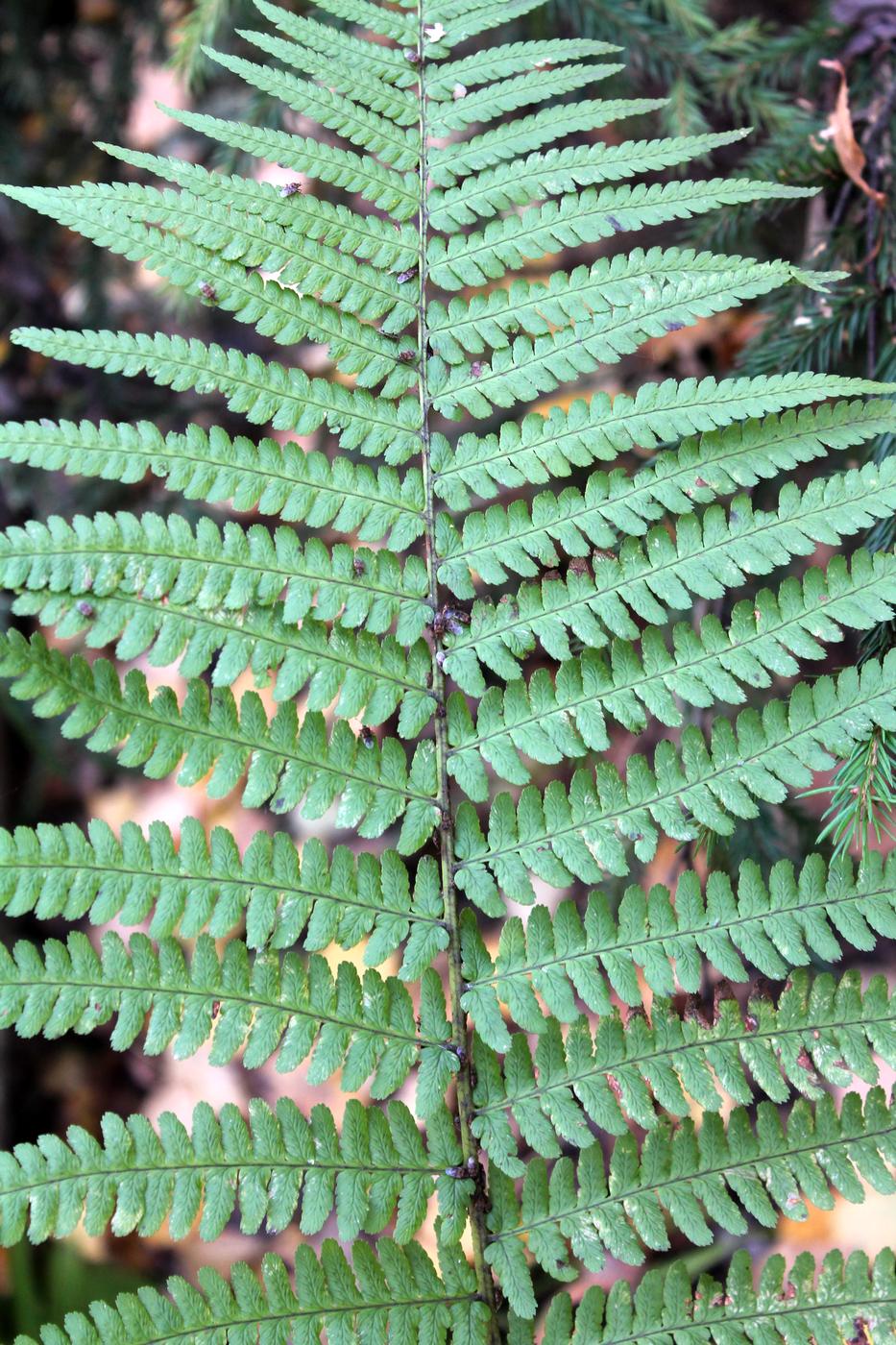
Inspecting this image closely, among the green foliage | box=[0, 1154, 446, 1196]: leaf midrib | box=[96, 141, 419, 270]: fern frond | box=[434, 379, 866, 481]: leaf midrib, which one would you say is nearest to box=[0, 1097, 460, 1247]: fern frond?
box=[0, 1154, 446, 1196]: leaf midrib

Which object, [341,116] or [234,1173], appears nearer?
[234,1173]

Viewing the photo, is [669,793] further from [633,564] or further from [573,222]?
[573,222]

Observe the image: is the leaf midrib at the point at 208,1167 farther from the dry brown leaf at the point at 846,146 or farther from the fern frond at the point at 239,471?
the dry brown leaf at the point at 846,146

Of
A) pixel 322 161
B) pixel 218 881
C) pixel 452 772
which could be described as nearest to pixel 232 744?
pixel 218 881

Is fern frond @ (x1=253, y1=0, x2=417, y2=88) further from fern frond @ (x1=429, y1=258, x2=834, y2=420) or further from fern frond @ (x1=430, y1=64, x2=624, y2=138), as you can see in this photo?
fern frond @ (x1=429, y1=258, x2=834, y2=420)

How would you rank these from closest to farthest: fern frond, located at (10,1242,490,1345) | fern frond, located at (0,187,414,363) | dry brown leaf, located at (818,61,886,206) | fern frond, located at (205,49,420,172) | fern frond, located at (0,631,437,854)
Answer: fern frond, located at (10,1242,490,1345), fern frond, located at (0,631,437,854), fern frond, located at (0,187,414,363), fern frond, located at (205,49,420,172), dry brown leaf, located at (818,61,886,206)

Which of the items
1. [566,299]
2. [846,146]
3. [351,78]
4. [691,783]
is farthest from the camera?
[846,146]

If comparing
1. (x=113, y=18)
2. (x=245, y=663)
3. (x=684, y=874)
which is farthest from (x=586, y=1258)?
(x=113, y=18)
